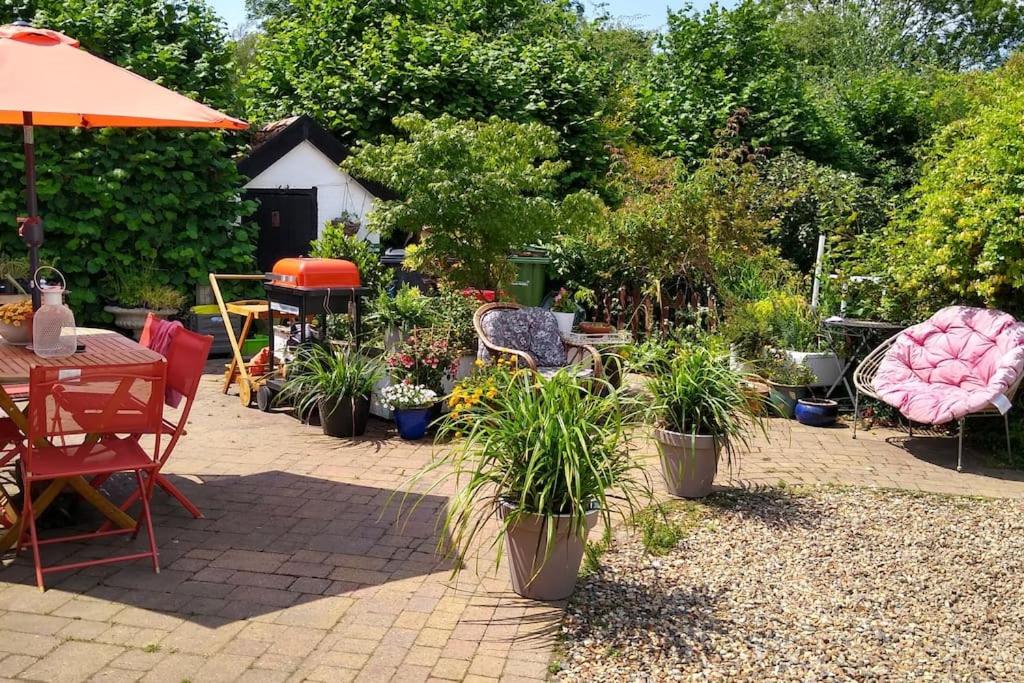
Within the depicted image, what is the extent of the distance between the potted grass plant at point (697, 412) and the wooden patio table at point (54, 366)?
281 centimetres

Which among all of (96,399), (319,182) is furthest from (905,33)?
(96,399)

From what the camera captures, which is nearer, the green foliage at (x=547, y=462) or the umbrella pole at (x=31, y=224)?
the green foliage at (x=547, y=462)

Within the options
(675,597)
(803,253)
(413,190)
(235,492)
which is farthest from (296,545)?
(803,253)

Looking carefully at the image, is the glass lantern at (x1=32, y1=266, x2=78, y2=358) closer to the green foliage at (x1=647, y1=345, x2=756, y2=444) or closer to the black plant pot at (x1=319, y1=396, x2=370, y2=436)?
the black plant pot at (x1=319, y1=396, x2=370, y2=436)

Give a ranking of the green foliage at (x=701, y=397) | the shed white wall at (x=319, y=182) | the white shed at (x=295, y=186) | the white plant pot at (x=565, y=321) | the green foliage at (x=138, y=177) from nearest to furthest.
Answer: the green foliage at (x=701, y=397) → the white plant pot at (x=565, y=321) → the green foliage at (x=138, y=177) → the white shed at (x=295, y=186) → the shed white wall at (x=319, y=182)

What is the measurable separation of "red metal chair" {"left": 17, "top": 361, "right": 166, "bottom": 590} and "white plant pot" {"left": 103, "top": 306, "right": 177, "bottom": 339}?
6031 millimetres

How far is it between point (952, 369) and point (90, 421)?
6128mm

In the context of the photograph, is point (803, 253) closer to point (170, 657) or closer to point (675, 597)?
point (675, 597)

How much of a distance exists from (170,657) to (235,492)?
81.7 inches

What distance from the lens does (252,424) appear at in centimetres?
721

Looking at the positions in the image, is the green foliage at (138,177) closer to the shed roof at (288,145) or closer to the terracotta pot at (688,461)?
the shed roof at (288,145)

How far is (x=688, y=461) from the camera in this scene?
17.6 ft

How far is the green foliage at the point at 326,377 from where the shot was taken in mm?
6754

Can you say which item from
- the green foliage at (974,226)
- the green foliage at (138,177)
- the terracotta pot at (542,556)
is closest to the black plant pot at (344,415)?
the terracotta pot at (542,556)
